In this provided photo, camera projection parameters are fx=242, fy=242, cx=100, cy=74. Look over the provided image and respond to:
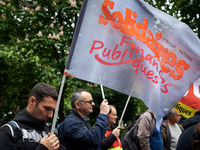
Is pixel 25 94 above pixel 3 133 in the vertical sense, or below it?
below

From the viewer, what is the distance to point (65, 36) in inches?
374

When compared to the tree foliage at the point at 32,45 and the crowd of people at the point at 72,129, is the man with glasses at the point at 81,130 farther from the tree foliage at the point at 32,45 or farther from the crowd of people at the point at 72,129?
the tree foliage at the point at 32,45

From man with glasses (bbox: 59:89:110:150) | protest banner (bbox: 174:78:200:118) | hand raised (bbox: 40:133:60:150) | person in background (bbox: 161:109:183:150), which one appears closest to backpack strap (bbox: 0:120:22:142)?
hand raised (bbox: 40:133:60:150)

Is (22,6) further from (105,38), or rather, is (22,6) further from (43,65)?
(105,38)

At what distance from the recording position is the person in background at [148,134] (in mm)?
4359

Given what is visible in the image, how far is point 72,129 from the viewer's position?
2.97 m

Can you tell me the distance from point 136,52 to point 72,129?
126 centimetres

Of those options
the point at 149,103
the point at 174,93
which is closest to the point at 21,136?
the point at 149,103

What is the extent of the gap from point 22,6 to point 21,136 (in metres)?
9.11

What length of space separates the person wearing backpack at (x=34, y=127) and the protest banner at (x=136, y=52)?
1.47ft

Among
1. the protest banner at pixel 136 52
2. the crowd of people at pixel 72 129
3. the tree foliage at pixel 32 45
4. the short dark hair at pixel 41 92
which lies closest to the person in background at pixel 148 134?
the crowd of people at pixel 72 129

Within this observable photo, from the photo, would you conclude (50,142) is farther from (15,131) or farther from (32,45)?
(32,45)

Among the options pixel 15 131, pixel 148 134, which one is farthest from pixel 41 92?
pixel 148 134

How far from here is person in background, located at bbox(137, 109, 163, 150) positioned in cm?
436
